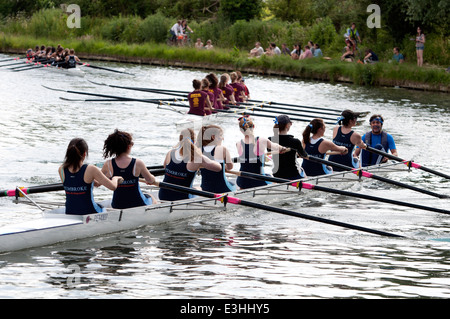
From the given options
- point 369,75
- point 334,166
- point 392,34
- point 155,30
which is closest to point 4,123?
point 334,166

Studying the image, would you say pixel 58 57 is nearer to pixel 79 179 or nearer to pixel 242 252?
pixel 79 179

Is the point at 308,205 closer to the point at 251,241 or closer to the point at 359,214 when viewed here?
the point at 359,214

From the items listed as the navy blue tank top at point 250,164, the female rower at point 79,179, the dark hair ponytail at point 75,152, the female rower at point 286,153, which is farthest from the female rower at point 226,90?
the dark hair ponytail at point 75,152

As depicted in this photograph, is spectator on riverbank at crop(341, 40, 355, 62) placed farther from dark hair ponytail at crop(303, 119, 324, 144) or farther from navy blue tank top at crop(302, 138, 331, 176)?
dark hair ponytail at crop(303, 119, 324, 144)

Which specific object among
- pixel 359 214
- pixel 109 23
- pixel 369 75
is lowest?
pixel 359 214

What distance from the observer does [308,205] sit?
1133 centimetres

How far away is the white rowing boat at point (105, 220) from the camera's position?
7.94 metres

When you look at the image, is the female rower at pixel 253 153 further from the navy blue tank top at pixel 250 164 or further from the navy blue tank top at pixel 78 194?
the navy blue tank top at pixel 78 194

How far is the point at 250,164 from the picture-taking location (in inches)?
424

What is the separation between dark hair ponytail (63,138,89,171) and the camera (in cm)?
787

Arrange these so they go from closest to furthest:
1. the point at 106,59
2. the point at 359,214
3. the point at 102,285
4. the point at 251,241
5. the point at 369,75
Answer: the point at 102,285 < the point at 251,241 < the point at 359,214 < the point at 369,75 < the point at 106,59

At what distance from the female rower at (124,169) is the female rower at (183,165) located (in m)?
0.59

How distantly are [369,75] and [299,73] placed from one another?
4.27 m

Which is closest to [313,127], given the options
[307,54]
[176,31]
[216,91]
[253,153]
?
[253,153]
